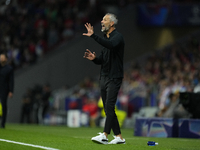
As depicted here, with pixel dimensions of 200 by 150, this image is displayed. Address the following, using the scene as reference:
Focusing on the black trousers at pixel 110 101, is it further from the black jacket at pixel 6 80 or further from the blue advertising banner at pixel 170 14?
the blue advertising banner at pixel 170 14

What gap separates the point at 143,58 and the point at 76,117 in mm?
7075

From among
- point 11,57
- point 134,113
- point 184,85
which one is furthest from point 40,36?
point 184,85

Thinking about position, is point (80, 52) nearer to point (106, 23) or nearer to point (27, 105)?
point (27, 105)

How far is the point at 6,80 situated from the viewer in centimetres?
1309

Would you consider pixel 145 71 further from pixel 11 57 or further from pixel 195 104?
pixel 195 104

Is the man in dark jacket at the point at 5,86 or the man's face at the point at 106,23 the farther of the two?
the man in dark jacket at the point at 5,86

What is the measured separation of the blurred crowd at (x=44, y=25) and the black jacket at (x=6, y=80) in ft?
36.9

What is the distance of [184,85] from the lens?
53.7ft

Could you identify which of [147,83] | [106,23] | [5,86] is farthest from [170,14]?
[106,23]

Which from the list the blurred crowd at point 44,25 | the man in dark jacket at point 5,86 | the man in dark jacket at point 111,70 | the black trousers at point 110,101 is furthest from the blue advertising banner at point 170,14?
the black trousers at point 110,101

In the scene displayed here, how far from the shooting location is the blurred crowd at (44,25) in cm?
2461

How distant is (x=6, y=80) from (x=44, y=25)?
12.5 m

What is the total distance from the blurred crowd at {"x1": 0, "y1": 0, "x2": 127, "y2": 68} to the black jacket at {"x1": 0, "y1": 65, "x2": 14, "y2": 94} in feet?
36.9

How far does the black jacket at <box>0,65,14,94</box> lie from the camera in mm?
12961
